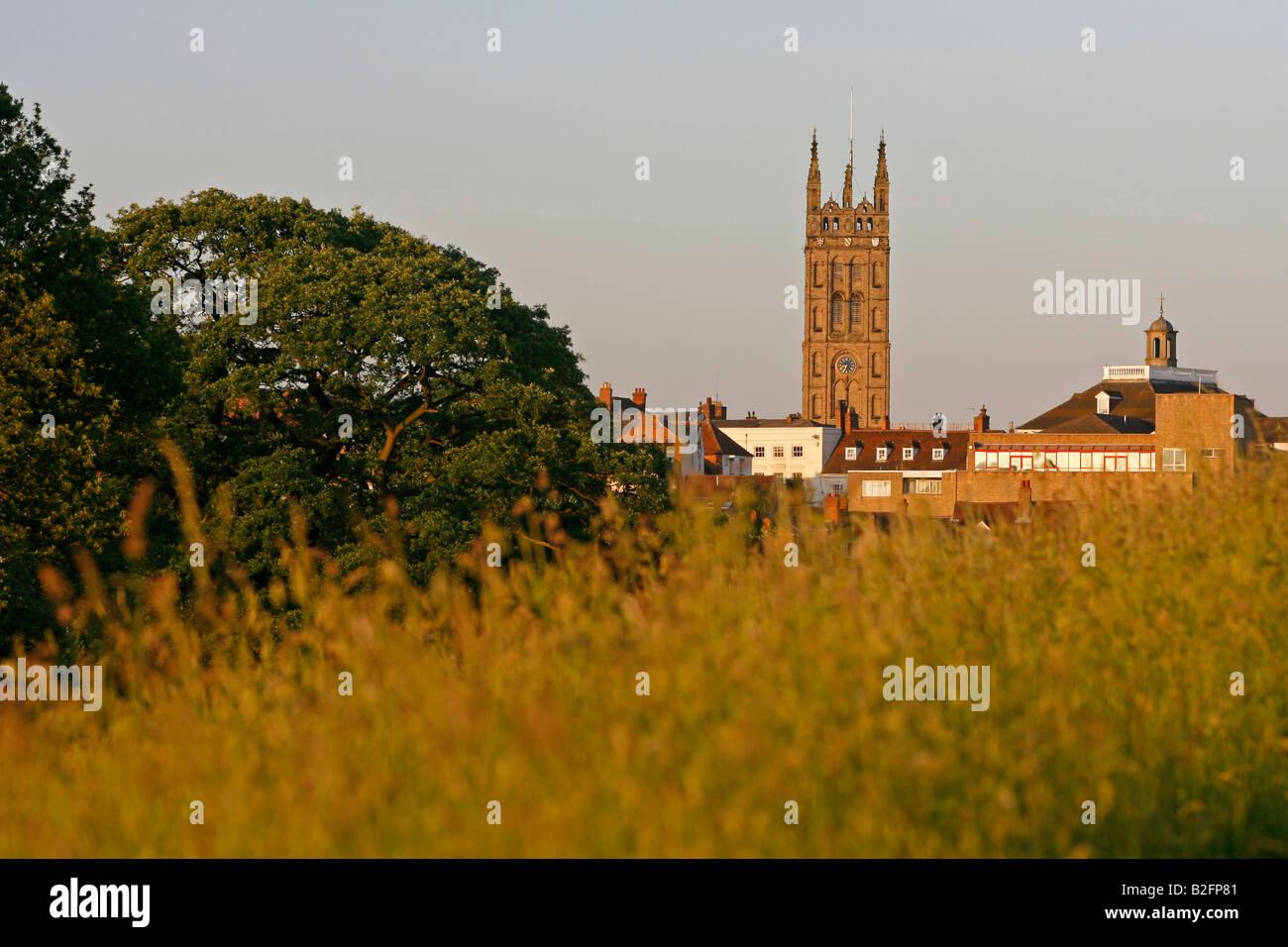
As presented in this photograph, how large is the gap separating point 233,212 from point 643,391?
279 ft

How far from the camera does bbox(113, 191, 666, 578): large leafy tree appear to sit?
112ft

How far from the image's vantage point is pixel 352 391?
37.5 meters

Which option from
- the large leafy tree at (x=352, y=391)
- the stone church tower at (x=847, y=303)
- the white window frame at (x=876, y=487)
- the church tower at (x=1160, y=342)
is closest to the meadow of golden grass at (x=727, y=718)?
the large leafy tree at (x=352, y=391)

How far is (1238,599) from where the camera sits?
798cm

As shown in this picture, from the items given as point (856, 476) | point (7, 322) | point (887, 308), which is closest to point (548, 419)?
point (7, 322)

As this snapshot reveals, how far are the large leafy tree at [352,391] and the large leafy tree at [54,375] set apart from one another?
6553 mm

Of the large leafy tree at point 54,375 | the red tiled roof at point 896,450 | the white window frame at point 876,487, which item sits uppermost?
the red tiled roof at point 896,450

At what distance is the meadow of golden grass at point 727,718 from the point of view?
16.9 ft

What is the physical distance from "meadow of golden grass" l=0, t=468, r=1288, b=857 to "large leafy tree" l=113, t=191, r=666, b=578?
25.2 m

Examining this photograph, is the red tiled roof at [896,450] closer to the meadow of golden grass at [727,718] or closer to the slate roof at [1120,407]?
the slate roof at [1120,407]

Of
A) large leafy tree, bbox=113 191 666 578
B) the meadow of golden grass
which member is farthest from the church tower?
the meadow of golden grass

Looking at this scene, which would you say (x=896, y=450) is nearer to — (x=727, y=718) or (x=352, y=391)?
(x=352, y=391)
